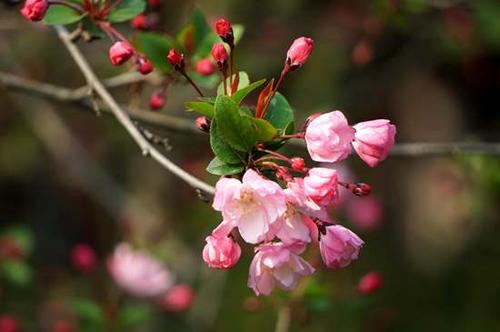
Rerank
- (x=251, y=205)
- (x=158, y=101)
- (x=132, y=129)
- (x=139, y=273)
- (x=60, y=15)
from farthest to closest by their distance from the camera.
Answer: (x=139, y=273)
(x=158, y=101)
(x=60, y=15)
(x=132, y=129)
(x=251, y=205)

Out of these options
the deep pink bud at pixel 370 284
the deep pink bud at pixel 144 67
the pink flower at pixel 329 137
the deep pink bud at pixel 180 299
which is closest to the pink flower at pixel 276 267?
the pink flower at pixel 329 137

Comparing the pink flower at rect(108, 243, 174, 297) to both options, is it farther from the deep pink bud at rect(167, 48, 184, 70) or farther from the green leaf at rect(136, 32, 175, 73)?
the deep pink bud at rect(167, 48, 184, 70)

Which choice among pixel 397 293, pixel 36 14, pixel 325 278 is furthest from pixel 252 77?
pixel 36 14

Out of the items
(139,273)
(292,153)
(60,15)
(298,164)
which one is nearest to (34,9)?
(60,15)

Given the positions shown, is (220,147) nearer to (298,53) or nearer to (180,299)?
(298,53)

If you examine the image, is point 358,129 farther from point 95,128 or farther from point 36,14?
point 95,128

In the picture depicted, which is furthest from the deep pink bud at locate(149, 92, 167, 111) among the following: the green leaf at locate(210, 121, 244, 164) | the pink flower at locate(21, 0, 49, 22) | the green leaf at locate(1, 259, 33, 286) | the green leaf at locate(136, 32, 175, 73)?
the green leaf at locate(1, 259, 33, 286)
